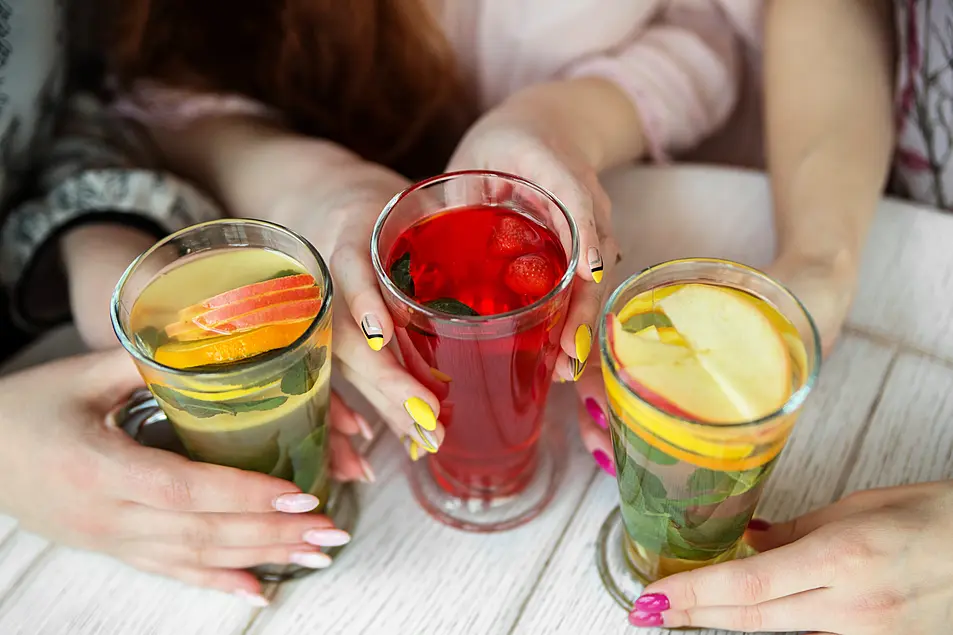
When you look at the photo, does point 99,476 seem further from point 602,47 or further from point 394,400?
point 602,47

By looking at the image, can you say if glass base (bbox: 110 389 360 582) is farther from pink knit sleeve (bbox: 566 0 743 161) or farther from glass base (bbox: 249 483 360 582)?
pink knit sleeve (bbox: 566 0 743 161)

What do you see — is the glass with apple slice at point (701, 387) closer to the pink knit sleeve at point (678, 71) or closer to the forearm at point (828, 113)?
the forearm at point (828, 113)

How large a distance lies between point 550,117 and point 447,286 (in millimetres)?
366

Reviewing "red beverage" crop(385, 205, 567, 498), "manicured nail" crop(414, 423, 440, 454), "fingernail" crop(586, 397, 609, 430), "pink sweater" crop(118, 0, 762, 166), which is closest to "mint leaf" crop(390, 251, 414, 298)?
"red beverage" crop(385, 205, 567, 498)

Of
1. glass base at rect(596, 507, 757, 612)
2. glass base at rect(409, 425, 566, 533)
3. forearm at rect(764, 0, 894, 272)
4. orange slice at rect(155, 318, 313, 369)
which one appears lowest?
glass base at rect(596, 507, 757, 612)

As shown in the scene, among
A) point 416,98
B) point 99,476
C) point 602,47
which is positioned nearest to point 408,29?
point 416,98

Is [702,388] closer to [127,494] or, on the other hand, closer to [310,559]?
[310,559]

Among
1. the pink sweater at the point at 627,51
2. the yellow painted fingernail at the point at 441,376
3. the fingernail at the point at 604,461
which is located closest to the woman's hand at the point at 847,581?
the fingernail at the point at 604,461

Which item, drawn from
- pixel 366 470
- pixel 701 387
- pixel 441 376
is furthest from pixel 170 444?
pixel 701 387

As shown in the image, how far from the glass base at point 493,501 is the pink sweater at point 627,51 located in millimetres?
539

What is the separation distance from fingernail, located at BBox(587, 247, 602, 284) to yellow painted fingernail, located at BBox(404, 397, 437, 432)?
0.18 meters

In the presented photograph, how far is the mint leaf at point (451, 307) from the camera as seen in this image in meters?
0.65

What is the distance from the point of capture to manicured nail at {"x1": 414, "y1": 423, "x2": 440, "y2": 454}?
2.35 ft

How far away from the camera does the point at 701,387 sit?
552 millimetres
